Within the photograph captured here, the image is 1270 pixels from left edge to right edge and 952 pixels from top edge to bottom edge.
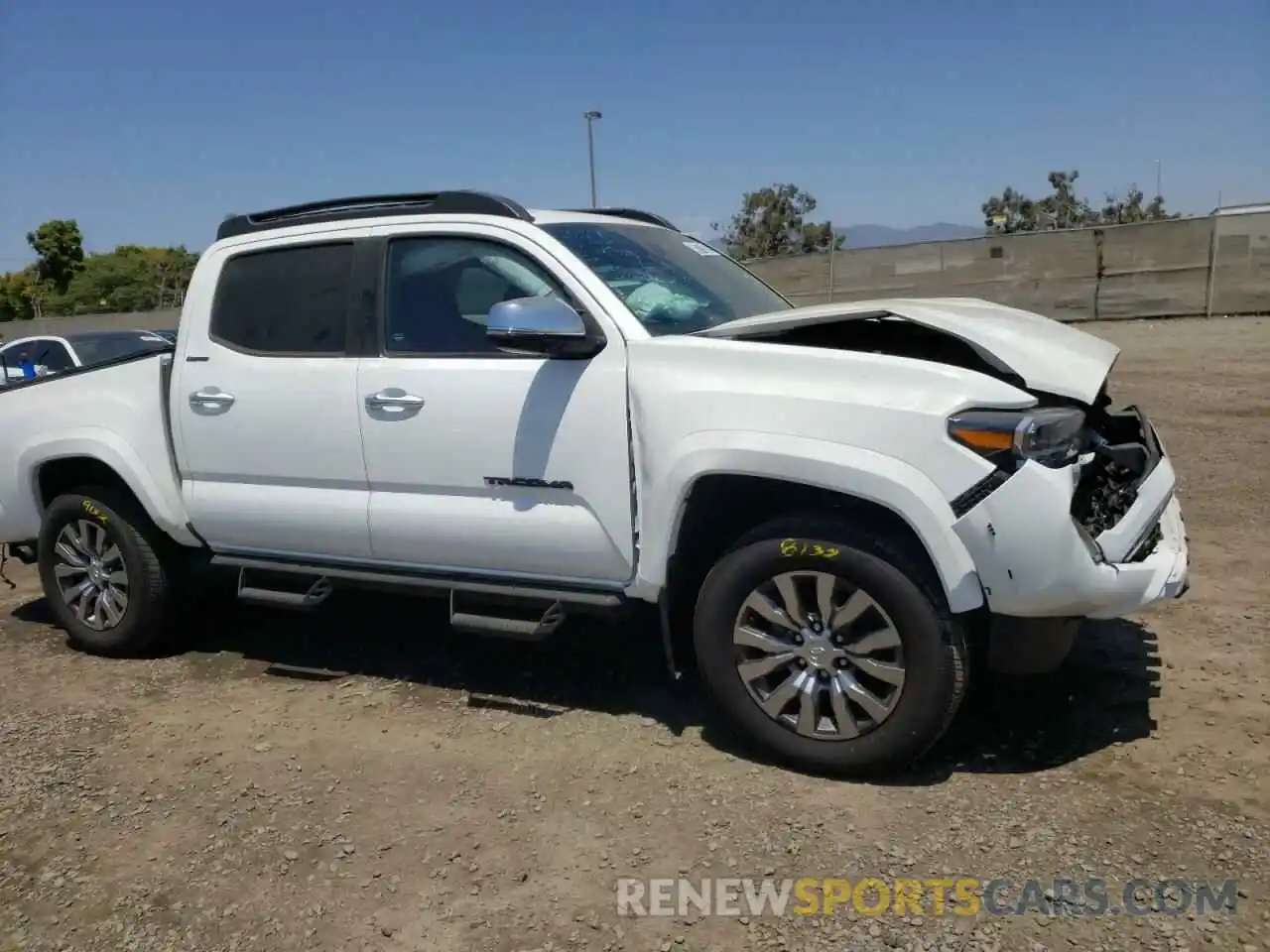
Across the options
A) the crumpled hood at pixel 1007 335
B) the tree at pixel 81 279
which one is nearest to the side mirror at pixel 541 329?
the crumpled hood at pixel 1007 335

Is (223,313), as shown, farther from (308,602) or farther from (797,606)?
(797,606)

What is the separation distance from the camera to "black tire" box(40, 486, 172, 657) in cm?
510

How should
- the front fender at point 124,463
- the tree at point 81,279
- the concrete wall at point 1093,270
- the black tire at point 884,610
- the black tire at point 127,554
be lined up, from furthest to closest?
the tree at point 81,279 → the concrete wall at point 1093,270 → the black tire at point 127,554 → the front fender at point 124,463 → the black tire at point 884,610

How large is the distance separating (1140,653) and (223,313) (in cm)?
429

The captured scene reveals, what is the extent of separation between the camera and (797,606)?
356cm

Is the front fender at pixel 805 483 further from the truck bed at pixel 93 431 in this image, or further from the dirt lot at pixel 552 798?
the truck bed at pixel 93 431

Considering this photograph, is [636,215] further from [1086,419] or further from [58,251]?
[58,251]

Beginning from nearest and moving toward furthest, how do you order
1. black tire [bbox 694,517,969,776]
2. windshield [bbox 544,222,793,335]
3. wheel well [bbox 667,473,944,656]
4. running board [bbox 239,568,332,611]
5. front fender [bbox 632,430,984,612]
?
front fender [bbox 632,430,984,612] → black tire [bbox 694,517,969,776] → wheel well [bbox 667,473,944,656] → windshield [bbox 544,222,793,335] → running board [bbox 239,568,332,611]

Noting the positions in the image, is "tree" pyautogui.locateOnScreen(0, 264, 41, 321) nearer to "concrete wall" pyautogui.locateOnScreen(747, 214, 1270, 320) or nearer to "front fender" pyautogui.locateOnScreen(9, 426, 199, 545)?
"concrete wall" pyautogui.locateOnScreen(747, 214, 1270, 320)

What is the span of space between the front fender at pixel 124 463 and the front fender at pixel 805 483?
7.86ft

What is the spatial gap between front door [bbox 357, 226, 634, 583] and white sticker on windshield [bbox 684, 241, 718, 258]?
1119 millimetres

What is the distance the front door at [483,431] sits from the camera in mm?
3852

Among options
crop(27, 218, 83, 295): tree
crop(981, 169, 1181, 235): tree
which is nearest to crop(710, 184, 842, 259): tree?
crop(981, 169, 1181, 235): tree

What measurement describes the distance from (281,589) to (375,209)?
1.72 meters
